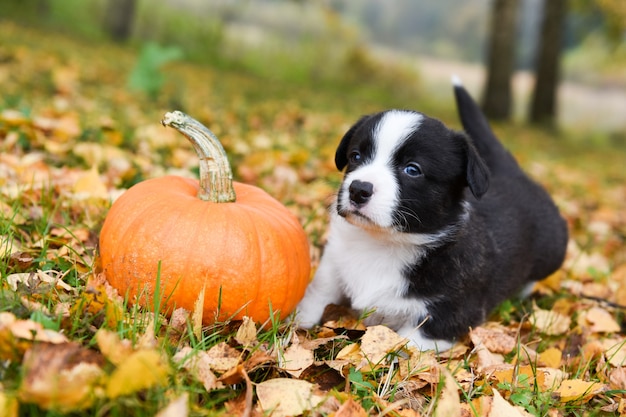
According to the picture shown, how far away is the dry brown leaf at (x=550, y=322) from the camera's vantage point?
2.73 metres

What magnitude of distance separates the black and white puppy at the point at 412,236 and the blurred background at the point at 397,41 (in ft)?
38.3

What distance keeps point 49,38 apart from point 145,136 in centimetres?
842

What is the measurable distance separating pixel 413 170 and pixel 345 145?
0.48 metres

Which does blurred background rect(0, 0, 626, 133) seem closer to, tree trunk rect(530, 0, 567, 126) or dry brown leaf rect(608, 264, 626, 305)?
tree trunk rect(530, 0, 567, 126)

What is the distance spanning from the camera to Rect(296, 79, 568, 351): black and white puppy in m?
2.30

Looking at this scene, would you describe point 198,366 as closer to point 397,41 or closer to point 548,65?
point 548,65

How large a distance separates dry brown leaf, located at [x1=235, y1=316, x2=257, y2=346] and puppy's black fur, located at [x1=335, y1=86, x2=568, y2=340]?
22.5 inches

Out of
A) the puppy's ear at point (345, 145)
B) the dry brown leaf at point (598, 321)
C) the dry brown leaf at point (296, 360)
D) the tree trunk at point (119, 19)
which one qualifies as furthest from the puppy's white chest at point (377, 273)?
the tree trunk at point (119, 19)

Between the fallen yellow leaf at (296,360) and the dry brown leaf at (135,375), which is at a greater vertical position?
the dry brown leaf at (135,375)

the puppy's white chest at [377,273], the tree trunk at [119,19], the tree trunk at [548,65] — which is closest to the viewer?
the puppy's white chest at [377,273]

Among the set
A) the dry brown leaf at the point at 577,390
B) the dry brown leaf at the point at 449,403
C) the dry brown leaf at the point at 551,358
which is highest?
the dry brown leaf at the point at 449,403

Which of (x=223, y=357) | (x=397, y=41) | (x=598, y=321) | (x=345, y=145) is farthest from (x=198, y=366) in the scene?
(x=397, y=41)

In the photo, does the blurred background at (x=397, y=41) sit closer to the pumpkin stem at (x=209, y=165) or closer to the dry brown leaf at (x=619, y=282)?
the dry brown leaf at (x=619, y=282)

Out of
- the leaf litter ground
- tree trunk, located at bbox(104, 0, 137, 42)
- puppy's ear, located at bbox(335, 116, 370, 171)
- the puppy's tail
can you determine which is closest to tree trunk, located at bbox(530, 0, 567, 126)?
tree trunk, located at bbox(104, 0, 137, 42)
